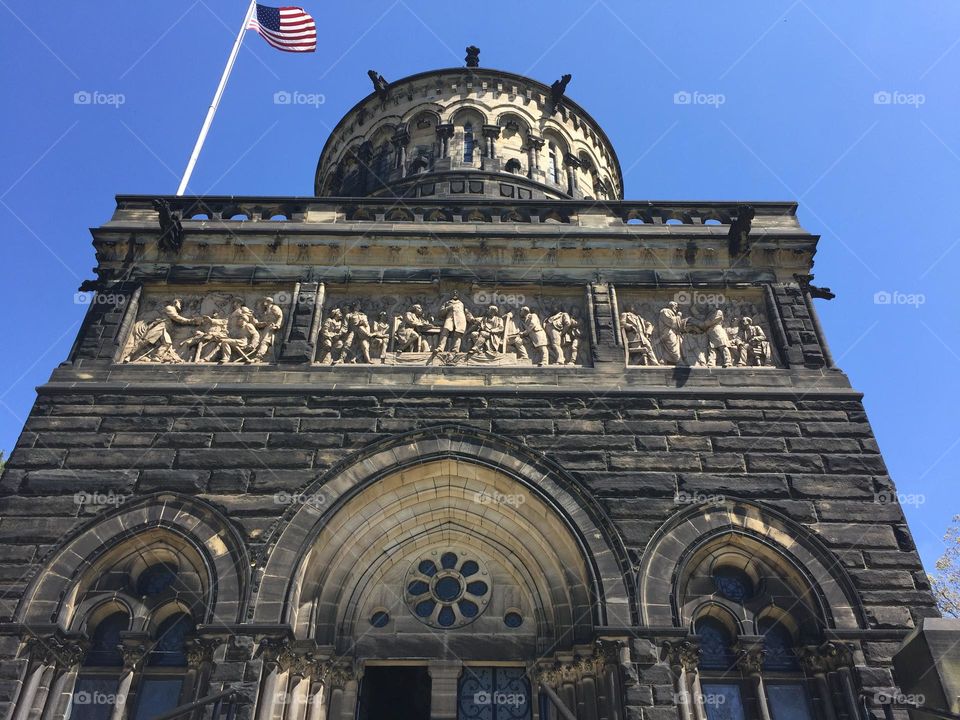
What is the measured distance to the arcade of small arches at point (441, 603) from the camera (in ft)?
24.3

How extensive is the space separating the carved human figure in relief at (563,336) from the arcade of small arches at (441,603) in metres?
1.75

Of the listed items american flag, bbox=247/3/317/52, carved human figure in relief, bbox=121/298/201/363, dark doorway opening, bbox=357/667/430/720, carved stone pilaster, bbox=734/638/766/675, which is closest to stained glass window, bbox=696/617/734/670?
carved stone pilaster, bbox=734/638/766/675

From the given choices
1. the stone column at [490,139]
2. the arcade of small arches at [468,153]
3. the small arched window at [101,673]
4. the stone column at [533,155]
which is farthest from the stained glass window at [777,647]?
the stone column at [490,139]

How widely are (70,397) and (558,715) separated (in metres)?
7.12

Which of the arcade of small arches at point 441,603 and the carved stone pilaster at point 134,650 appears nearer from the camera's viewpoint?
the arcade of small arches at point 441,603

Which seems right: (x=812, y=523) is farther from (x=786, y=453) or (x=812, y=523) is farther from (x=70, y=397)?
(x=70, y=397)

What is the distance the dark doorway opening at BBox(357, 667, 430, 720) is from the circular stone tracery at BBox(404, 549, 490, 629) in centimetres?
95

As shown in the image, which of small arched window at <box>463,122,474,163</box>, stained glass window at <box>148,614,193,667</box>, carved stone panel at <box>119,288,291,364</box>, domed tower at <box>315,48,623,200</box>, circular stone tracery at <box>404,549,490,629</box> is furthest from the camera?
small arched window at <box>463,122,474,163</box>

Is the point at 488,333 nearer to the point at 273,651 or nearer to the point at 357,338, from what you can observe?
the point at 357,338

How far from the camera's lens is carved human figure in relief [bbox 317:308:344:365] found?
9867mm

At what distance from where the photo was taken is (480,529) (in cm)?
905

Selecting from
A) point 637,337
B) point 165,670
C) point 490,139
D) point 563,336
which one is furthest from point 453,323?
point 490,139

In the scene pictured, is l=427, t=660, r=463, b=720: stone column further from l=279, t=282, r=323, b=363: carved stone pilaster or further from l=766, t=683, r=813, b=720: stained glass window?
l=279, t=282, r=323, b=363: carved stone pilaster

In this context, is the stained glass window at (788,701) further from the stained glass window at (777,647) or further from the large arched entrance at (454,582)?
the large arched entrance at (454,582)
